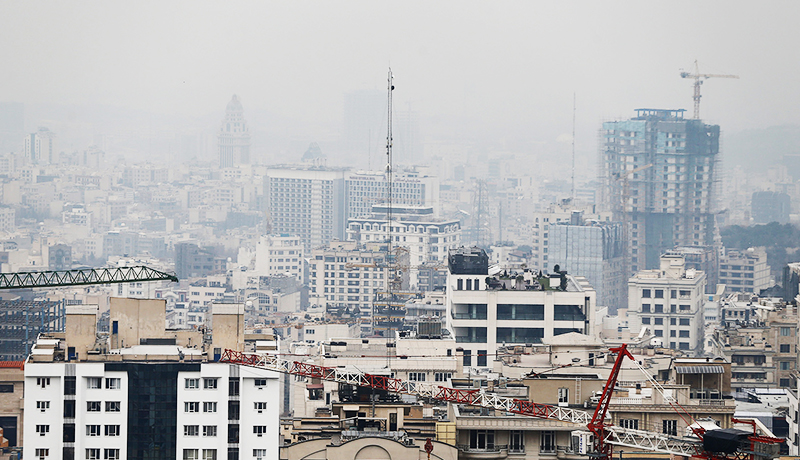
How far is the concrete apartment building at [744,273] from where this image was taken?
6595cm

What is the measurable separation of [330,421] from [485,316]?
12.4m

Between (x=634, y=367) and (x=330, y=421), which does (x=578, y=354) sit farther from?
(x=330, y=421)

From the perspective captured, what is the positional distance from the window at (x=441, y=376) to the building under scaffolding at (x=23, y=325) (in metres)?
17.0

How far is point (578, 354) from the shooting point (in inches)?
915

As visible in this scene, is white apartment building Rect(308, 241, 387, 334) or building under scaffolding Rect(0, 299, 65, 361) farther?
white apartment building Rect(308, 241, 387, 334)

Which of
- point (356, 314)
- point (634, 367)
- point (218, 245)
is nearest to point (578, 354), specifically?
point (634, 367)

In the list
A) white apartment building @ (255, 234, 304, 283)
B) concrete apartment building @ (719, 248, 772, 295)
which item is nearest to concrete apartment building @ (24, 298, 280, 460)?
concrete apartment building @ (719, 248, 772, 295)

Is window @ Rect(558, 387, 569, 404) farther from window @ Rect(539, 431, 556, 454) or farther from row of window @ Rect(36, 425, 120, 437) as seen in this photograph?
row of window @ Rect(36, 425, 120, 437)

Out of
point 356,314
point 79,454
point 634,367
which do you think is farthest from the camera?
point 356,314

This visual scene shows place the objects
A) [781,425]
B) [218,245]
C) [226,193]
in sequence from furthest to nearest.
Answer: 1. [226,193]
2. [218,245]
3. [781,425]

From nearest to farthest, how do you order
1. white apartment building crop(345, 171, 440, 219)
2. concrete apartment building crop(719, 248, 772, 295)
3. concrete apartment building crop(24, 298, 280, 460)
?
1. concrete apartment building crop(24, 298, 280, 460)
2. concrete apartment building crop(719, 248, 772, 295)
3. white apartment building crop(345, 171, 440, 219)

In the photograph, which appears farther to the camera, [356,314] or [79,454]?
[356,314]

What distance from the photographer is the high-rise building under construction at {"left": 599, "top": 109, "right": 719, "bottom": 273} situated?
3253 inches

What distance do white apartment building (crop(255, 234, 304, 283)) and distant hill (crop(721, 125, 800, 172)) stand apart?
4139 centimetres
